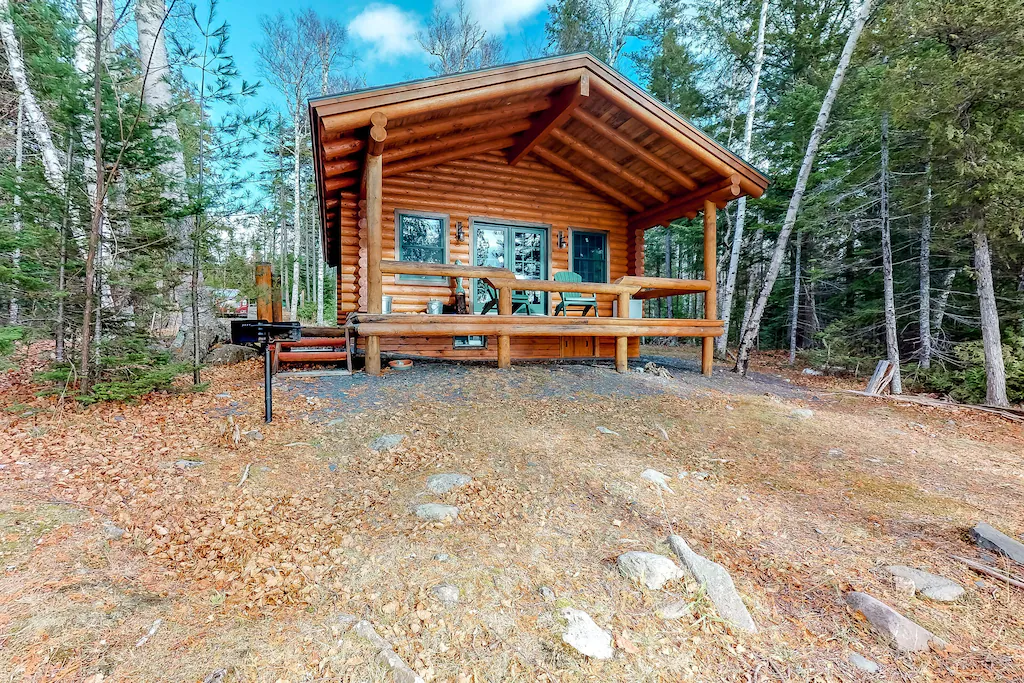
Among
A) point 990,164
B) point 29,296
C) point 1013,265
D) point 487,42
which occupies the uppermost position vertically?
point 487,42

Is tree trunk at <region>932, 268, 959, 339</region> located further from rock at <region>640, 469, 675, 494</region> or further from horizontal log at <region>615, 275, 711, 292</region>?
rock at <region>640, 469, 675, 494</region>

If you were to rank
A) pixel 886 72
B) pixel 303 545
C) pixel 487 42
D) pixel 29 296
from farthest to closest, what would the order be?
pixel 487 42
pixel 886 72
pixel 29 296
pixel 303 545

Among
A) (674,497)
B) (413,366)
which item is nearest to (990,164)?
(674,497)

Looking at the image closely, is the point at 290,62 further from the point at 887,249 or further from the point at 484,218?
the point at 887,249

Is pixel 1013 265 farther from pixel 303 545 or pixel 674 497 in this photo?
pixel 303 545

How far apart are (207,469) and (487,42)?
1871cm

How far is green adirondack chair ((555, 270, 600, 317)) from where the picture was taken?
25.9ft

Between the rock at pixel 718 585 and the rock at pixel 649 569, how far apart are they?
90mm

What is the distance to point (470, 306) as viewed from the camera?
826cm

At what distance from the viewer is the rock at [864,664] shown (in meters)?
1.70

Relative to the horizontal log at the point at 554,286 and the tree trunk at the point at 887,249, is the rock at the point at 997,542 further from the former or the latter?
the tree trunk at the point at 887,249

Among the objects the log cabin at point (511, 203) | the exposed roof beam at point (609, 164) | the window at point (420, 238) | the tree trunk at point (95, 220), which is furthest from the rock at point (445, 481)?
the exposed roof beam at point (609, 164)

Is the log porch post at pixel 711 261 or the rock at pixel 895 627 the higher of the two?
the log porch post at pixel 711 261

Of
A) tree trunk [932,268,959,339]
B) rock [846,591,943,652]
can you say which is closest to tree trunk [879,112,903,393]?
tree trunk [932,268,959,339]
